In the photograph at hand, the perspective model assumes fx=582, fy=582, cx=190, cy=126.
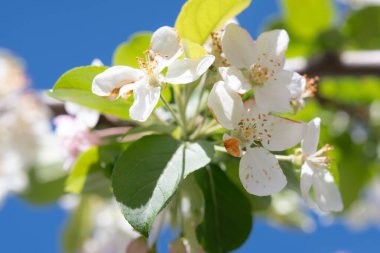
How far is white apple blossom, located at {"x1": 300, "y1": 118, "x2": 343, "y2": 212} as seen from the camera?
90 centimetres

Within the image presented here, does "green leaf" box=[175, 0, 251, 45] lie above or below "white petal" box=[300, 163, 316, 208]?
above

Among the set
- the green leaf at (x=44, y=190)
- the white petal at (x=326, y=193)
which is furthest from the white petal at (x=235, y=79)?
the green leaf at (x=44, y=190)

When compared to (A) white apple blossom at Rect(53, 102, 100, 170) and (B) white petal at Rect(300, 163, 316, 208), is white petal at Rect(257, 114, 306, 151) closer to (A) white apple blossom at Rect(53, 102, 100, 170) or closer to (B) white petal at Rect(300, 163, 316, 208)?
(B) white petal at Rect(300, 163, 316, 208)

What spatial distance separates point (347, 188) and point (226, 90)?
1.40 m

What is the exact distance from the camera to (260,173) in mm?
839

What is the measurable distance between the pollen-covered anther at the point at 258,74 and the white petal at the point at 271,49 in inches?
0.7

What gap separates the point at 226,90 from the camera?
83 centimetres

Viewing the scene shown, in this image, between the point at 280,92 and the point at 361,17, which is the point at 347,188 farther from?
the point at 280,92

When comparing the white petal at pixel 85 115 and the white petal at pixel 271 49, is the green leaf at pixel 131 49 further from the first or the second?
the white petal at pixel 271 49

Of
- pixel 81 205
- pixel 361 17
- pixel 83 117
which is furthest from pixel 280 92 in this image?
pixel 81 205

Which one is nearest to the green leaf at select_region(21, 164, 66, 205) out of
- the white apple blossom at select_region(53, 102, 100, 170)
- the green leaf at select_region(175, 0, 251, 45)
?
the white apple blossom at select_region(53, 102, 100, 170)

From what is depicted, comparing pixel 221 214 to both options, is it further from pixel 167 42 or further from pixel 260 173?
pixel 167 42

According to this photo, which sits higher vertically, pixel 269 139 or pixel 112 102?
pixel 112 102

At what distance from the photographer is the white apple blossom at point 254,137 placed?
2.74 feet
